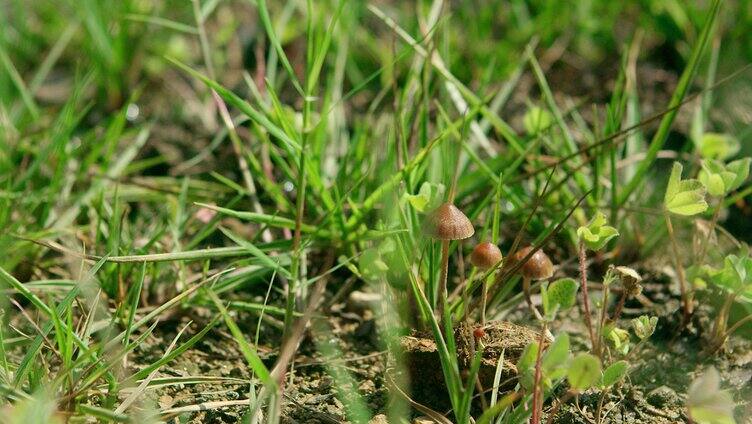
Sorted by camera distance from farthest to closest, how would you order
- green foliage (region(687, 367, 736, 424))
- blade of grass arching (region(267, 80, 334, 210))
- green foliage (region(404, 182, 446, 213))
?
1. blade of grass arching (region(267, 80, 334, 210))
2. green foliage (region(404, 182, 446, 213))
3. green foliage (region(687, 367, 736, 424))

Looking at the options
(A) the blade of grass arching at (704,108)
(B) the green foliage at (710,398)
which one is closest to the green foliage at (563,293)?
(B) the green foliage at (710,398)

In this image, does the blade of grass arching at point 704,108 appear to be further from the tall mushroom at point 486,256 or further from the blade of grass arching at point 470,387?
the blade of grass arching at point 470,387

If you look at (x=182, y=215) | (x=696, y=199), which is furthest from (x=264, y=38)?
(x=696, y=199)

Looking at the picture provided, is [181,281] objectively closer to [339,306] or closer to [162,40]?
[339,306]

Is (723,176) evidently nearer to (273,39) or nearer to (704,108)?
(704,108)

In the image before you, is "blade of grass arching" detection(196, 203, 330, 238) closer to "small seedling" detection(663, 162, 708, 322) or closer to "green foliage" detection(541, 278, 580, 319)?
"green foliage" detection(541, 278, 580, 319)

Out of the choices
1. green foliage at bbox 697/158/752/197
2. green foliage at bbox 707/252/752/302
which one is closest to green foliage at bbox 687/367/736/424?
green foliage at bbox 707/252/752/302
